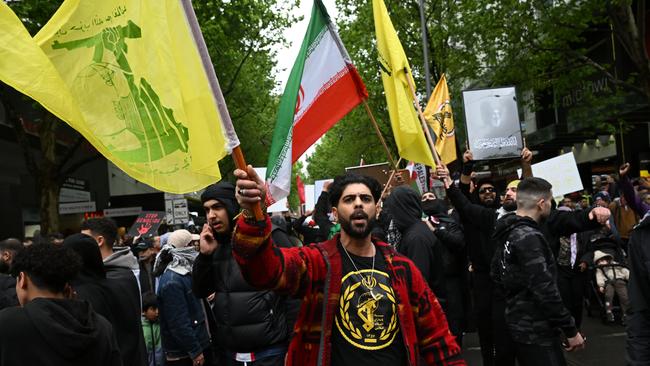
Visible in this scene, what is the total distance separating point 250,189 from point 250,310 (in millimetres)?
2101

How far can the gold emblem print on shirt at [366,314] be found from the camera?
3203 mm

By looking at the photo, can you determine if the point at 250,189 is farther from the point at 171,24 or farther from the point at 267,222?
the point at 171,24

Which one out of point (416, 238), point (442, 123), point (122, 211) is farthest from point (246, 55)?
point (416, 238)

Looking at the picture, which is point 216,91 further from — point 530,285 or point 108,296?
point 530,285

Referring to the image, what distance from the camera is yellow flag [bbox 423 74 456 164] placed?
9.09 m

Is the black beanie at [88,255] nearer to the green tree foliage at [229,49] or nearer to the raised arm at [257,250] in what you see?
the raised arm at [257,250]

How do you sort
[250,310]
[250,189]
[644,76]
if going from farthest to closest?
[644,76] < [250,310] < [250,189]

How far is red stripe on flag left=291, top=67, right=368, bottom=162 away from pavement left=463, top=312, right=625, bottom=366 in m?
4.19

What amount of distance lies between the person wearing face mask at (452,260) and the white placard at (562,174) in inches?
58.9

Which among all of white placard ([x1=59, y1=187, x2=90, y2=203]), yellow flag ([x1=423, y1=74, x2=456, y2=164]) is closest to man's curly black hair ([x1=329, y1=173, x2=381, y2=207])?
yellow flag ([x1=423, y1=74, x2=456, y2=164])

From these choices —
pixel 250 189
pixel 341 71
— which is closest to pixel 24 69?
pixel 250 189

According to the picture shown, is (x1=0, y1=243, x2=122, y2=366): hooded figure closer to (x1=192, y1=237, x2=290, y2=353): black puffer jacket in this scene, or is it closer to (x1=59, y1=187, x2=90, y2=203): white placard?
(x1=192, y1=237, x2=290, y2=353): black puffer jacket

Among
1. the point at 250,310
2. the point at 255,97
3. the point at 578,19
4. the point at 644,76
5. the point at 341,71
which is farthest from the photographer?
the point at 255,97

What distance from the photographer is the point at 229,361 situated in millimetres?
4727
